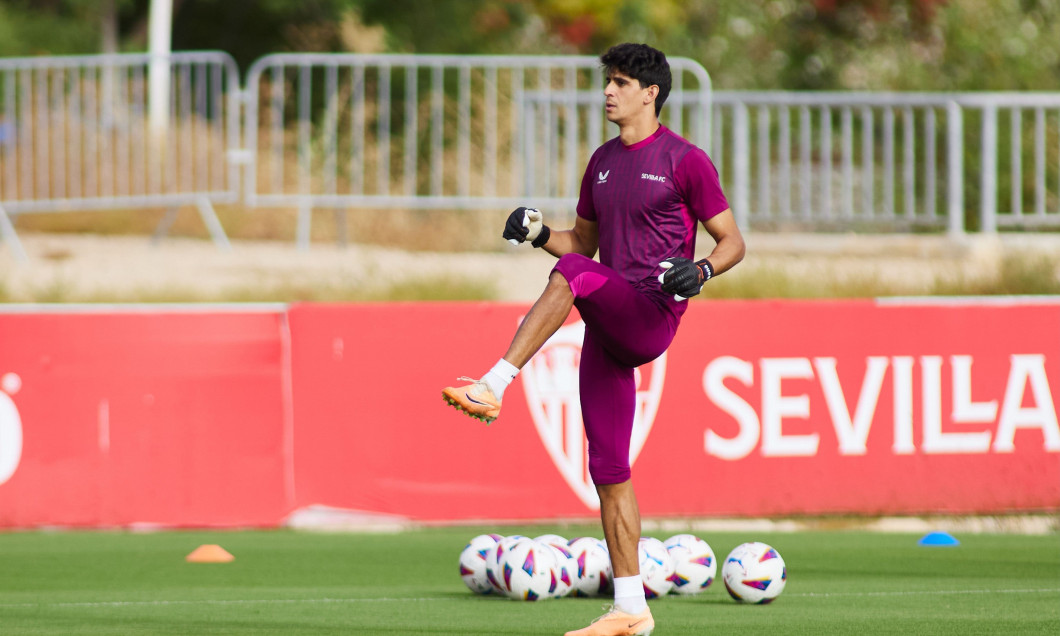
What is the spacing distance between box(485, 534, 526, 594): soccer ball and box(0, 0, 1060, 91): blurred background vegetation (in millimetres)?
15901

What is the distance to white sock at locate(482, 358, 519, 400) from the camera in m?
5.96

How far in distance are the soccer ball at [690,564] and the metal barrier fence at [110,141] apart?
9.31 meters

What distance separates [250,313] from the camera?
10.7 meters

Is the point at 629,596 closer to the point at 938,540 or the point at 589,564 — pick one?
the point at 589,564

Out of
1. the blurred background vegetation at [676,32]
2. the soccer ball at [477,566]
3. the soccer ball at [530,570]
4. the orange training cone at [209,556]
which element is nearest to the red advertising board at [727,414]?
the orange training cone at [209,556]

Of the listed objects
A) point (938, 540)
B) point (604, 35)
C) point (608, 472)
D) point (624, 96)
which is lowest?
point (938, 540)

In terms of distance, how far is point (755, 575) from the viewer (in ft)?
24.6

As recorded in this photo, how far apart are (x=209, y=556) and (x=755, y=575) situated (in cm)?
341

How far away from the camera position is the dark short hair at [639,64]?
6.40 m

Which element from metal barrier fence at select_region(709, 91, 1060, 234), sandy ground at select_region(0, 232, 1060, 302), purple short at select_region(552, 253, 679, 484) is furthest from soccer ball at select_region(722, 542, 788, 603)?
metal barrier fence at select_region(709, 91, 1060, 234)

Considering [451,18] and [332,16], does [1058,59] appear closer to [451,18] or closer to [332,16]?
[451,18]

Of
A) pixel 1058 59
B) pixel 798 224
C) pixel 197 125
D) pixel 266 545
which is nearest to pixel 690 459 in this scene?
pixel 266 545

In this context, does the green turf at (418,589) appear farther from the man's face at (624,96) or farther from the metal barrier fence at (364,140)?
the metal barrier fence at (364,140)

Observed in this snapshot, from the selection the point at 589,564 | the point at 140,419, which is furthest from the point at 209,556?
the point at 589,564
